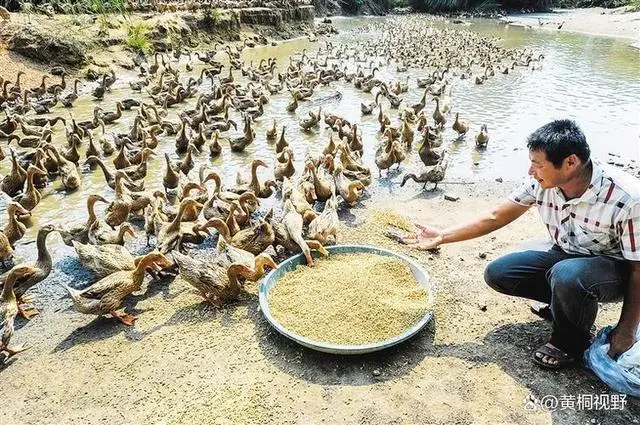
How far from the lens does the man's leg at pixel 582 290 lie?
152 inches

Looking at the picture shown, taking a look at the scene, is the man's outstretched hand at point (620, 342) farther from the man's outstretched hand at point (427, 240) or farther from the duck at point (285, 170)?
the duck at point (285, 170)

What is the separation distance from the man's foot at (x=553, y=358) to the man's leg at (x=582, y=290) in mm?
99

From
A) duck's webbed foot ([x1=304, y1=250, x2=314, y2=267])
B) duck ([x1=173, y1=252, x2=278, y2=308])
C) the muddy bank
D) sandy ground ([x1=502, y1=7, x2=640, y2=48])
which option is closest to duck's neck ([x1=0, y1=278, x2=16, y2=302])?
duck ([x1=173, y1=252, x2=278, y2=308])

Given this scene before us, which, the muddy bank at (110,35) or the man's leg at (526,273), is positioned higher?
the muddy bank at (110,35)

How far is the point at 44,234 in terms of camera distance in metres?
5.70

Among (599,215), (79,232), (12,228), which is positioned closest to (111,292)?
(79,232)

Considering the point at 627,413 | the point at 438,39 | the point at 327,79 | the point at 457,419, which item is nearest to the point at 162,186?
the point at 457,419

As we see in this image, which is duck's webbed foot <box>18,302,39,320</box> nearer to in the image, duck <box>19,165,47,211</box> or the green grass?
duck <box>19,165,47,211</box>

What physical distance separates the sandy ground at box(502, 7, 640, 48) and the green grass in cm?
2504

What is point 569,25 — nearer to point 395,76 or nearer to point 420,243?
point 395,76

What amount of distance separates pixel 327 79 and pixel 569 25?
29792 mm

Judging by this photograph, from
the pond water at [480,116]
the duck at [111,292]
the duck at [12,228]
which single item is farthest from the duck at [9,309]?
the pond water at [480,116]

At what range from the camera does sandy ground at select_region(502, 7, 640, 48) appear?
3244 cm

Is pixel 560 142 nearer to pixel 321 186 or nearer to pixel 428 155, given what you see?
pixel 321 186
